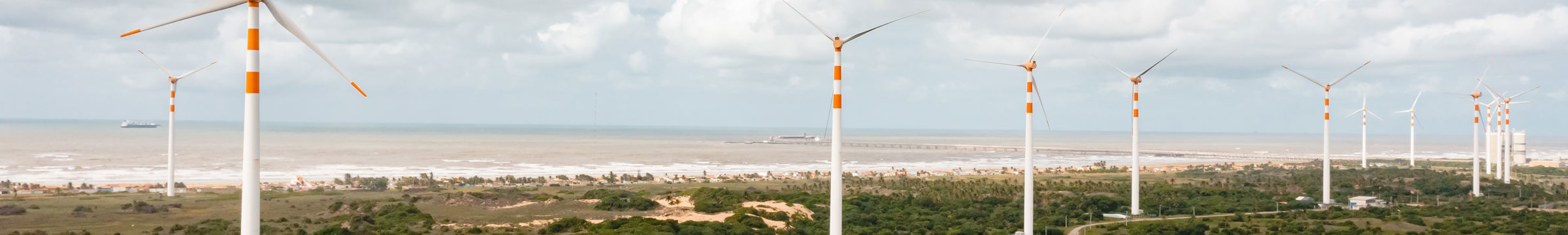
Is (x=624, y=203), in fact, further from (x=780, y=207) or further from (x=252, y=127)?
(x=252, y=127)

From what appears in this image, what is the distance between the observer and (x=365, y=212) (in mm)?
54750

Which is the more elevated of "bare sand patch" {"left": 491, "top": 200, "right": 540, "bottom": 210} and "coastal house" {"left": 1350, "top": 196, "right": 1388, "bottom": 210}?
"coastal house" {"left": 1350, "top": 196, "right": 1388, "bottom": 210}

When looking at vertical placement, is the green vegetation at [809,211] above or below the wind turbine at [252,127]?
below

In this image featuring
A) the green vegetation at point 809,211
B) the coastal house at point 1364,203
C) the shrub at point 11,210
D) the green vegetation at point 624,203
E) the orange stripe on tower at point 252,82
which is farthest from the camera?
the coastal house at point 1364,203

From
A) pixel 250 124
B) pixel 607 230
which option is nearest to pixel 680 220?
pixel 607 230

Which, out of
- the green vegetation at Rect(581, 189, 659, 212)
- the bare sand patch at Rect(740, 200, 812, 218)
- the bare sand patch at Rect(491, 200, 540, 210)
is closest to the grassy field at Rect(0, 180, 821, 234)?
the bare sand patch at Rect(491, 200, 540, 210)

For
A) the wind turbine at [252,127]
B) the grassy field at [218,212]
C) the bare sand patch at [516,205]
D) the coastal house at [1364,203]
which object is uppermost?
the wind turbine at [252,127]

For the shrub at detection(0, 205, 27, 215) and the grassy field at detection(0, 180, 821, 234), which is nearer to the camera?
the grassy field at detection(0, 180, 821, 234)

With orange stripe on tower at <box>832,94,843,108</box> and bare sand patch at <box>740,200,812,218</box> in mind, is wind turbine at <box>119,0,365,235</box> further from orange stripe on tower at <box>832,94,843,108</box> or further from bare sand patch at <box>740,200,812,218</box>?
bare sand patch at <box>740,200,812,218</box>

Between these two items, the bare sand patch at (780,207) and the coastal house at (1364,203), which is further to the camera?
the coastal house at (1364,203)

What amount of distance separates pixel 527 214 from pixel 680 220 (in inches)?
378

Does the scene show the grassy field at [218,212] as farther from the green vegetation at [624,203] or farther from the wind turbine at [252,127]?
the wind turbine at [252,127]

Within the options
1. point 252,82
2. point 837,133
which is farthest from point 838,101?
point 252,82

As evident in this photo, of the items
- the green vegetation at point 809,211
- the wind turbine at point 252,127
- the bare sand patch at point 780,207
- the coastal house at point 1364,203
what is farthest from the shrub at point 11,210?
the coastal house at point 1364,203
